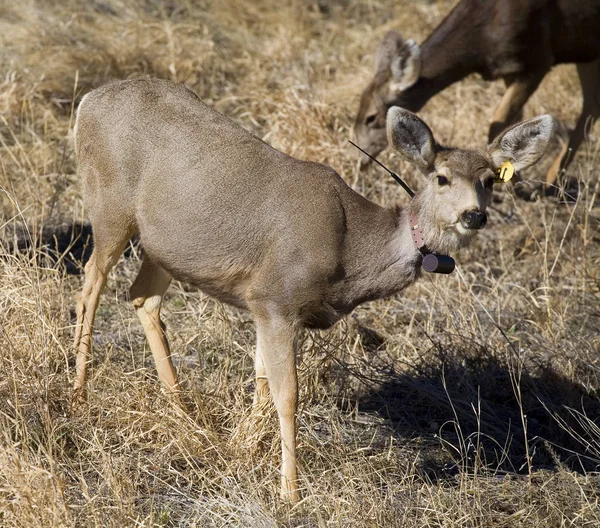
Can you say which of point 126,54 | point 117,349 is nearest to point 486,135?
point 126,54

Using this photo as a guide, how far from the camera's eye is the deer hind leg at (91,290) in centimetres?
518

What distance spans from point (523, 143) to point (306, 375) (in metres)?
1.68

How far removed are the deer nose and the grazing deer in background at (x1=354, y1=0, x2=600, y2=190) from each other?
4.16 metres

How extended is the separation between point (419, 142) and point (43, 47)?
18.6 feet

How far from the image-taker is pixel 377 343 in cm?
632

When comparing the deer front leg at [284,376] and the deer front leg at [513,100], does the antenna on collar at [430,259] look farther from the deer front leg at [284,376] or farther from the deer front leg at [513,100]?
the deer front leg at [513,100]

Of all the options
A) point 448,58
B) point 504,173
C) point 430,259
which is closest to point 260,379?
point 430,259

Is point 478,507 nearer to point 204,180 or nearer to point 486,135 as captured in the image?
point 204,180

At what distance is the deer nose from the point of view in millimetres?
4410

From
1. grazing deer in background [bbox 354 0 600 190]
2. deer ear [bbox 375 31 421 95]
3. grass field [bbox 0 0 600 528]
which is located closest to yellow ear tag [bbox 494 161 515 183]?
grass field [bbox 0 0 600 528]

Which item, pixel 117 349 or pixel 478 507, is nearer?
pixel 478 507

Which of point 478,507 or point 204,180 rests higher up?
point 204,180

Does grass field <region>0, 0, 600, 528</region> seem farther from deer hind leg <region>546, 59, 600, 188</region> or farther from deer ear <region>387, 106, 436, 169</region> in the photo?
deer ear <region>387, 106, 436, 169</region>

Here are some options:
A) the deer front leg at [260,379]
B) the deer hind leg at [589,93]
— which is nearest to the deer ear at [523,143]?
the deer front leg at [260,379]
